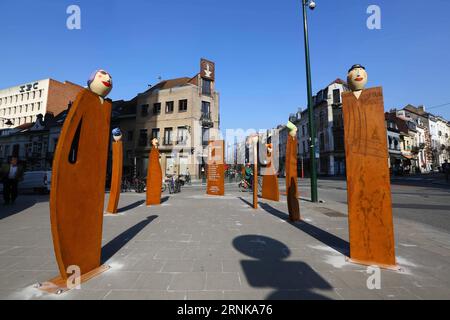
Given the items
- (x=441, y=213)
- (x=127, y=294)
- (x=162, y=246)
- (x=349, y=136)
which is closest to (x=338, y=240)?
(x=349, y=136)

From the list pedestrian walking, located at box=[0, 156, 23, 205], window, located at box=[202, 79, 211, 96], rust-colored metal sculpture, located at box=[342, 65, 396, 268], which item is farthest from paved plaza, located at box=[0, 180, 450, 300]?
window, located at box=[202, 79, 211, 96]

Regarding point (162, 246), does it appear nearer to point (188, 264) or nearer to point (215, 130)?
point (188, 264)

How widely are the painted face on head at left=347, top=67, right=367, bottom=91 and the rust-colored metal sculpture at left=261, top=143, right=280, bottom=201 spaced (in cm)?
703

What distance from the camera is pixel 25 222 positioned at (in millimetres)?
6324

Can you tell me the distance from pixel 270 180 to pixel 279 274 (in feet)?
26.6

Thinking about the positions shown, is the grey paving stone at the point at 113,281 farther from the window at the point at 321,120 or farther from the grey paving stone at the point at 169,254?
the window at the point at 321,120

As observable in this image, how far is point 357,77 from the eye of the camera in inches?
138

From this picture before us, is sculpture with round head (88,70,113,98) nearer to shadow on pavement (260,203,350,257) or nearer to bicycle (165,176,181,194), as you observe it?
shadow on pavement (260,203,350,257)

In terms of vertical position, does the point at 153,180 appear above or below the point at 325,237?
above

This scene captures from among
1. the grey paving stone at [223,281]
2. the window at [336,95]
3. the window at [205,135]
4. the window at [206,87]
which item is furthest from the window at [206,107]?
the grey paving stone at [223,281]

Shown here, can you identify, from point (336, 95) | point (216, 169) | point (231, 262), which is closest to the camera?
point (231, 262)

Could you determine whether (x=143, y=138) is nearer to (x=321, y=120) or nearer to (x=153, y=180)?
(x=153, y=180)

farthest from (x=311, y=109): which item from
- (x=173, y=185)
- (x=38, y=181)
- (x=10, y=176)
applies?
(x=38, y=181)

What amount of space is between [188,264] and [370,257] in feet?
8.32
